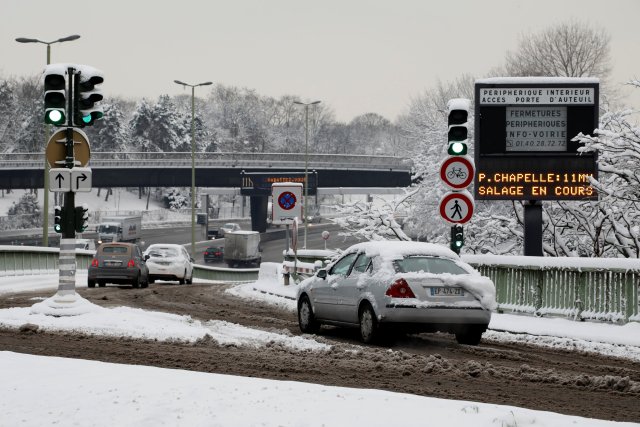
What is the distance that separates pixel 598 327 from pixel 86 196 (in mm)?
135377

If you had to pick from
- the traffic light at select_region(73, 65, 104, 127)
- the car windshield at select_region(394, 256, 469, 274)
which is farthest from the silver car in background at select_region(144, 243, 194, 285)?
the car windshield at select_region(394, 256, 469, 274)

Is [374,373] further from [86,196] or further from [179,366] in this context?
[86,196]

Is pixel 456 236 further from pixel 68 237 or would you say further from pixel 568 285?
pixel 68 237

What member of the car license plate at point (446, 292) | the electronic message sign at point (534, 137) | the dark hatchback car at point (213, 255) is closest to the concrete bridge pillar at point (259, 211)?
the dark hatchback car at point (213, 255)

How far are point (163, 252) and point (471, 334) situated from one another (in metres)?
24.1

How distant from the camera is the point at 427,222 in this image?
177 feet

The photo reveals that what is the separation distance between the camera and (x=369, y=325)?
49.8ft

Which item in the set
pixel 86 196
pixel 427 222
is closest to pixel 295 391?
pixel 427 222

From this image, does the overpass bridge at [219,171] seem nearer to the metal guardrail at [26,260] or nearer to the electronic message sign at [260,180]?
the electronic message sign at [260,180]

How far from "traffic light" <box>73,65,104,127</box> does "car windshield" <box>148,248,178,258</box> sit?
21.2m

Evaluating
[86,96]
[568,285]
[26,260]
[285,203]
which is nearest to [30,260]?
[26,260]

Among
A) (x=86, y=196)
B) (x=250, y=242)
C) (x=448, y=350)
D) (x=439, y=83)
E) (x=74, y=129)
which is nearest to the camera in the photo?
(x=448, y=350)

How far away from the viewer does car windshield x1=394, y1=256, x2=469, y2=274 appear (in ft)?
49.9

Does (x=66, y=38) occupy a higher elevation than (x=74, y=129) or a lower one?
higher
